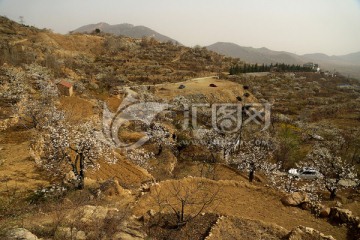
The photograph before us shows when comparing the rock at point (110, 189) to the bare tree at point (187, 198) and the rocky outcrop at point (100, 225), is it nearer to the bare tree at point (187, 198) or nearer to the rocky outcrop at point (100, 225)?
the bare tree at point (187, 198)

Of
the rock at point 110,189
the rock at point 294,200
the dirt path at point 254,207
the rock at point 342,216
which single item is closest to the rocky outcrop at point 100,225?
the dirt path at point 254,207

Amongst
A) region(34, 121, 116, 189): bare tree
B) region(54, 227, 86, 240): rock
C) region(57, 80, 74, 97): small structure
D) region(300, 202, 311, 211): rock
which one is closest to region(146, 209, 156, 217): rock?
region(54, 227, 86, 240): rock

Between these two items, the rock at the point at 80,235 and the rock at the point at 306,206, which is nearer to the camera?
the rock at the point at 80,235

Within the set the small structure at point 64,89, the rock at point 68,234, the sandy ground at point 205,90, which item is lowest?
the sandy ground at point 205,90

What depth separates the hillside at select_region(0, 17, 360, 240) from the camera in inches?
514

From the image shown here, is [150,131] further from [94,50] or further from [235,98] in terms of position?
[94,50]

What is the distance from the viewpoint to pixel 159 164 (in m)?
27.5

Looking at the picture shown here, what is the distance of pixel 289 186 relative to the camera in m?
24.8

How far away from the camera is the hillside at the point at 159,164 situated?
1305 cm

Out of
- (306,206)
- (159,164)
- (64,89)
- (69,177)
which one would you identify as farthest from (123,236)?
(64,89)

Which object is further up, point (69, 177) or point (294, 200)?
point (69, 177)

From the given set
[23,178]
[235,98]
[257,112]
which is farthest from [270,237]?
[235,98]

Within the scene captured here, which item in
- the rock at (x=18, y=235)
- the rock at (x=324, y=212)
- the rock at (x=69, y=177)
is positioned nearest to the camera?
the rock at (x=18, y=235)

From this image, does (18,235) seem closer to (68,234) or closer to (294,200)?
(68,234)
